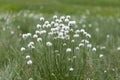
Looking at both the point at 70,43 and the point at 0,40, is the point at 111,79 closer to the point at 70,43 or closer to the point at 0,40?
the point at 70,43

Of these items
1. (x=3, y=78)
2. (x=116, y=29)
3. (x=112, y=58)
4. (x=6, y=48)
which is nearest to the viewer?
(x=3, y=78)

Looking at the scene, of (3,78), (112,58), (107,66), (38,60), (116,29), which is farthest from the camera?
(116,29)

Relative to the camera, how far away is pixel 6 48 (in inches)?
274

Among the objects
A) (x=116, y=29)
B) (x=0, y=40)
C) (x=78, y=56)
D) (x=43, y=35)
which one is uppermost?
(x=43, y=35)

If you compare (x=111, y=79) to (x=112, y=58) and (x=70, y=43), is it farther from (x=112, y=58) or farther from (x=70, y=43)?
(x=112, y=58)

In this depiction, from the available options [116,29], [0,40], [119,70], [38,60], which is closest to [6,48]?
[0,40]

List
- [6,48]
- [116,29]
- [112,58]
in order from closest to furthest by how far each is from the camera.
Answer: [112,58] < [6,48] < [116,29]

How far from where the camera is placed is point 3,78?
5.04m

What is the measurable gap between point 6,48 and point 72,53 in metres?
1.96

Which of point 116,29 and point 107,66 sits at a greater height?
point 107,66

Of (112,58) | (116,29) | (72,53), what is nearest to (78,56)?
(72,53)

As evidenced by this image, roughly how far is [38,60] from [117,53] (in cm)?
167

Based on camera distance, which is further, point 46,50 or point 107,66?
point 107,66

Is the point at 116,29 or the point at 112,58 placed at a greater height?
the point at 112,58
